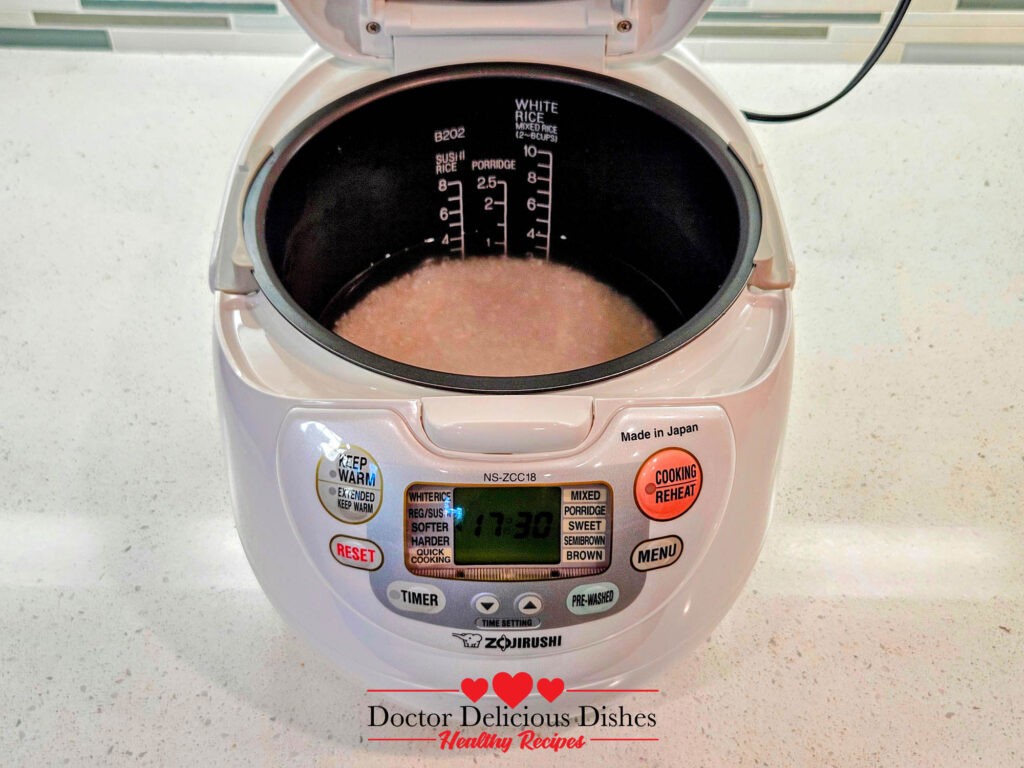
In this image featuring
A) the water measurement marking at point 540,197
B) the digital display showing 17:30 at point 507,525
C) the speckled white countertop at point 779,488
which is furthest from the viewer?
the water measurement marking at point 540,197

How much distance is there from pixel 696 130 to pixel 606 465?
12.3 inches

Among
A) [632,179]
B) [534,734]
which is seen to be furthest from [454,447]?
[632,179]

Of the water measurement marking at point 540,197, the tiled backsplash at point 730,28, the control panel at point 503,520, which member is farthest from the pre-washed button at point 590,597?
the tiled backsplash at point 730,28

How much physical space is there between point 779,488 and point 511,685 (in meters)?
0.37

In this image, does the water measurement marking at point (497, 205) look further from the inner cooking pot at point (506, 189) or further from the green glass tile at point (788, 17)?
the green glass tile at point (788, 17)

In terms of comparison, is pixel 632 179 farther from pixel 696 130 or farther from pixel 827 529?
pixel 827 529

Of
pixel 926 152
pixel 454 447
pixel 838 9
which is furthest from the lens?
pixel 838 9

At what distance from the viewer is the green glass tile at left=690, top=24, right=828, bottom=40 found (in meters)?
1.41

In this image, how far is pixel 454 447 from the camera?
626 mm

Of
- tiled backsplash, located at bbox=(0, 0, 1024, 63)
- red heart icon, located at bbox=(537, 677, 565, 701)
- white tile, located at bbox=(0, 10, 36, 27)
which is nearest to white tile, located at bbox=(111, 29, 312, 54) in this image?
tiled backsplash, located at bbox=(0, 0, 1024, 63)

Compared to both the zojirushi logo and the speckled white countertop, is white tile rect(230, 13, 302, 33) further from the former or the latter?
the zojirushi logo

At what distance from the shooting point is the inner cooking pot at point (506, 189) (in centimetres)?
81

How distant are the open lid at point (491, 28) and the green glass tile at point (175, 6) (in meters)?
0.62

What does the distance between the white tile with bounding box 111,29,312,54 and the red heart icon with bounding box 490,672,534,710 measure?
103cm
